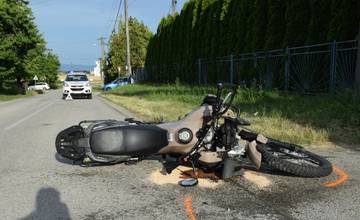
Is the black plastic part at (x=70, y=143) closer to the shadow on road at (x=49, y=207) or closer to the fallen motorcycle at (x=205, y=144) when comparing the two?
the fallen motorcycle at (x=205, y=144)

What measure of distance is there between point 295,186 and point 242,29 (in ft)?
53.0

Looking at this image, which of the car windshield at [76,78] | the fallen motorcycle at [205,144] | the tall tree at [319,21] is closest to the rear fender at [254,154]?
the fallen motorcycle at [205,144]

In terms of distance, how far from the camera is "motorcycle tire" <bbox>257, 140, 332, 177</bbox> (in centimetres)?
556

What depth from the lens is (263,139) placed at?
5.64 meters

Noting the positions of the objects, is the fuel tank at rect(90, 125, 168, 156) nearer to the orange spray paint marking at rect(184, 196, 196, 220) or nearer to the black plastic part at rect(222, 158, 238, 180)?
the black plastic part at rect(222, 158, 238, 180)

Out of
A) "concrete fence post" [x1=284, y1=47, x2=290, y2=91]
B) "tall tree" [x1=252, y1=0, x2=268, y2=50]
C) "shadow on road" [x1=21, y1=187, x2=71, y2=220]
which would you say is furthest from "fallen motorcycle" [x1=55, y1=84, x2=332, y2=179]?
"tall tree" [x1=252, y1=0, x2=268, y2=50]

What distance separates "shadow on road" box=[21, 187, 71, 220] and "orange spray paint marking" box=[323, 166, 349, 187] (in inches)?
114

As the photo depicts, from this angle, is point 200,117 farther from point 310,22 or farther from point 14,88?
point 14,88

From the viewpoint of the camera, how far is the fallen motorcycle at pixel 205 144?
18.2 ft

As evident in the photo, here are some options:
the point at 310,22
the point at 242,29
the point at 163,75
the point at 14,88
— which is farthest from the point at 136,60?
the point at 310,22

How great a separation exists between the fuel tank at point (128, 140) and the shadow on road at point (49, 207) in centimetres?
78

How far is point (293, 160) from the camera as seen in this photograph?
5.88 m

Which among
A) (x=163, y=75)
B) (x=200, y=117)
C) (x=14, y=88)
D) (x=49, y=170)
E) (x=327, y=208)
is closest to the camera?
(x=327, y=208)

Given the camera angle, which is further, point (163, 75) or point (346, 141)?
point (163, 75)
